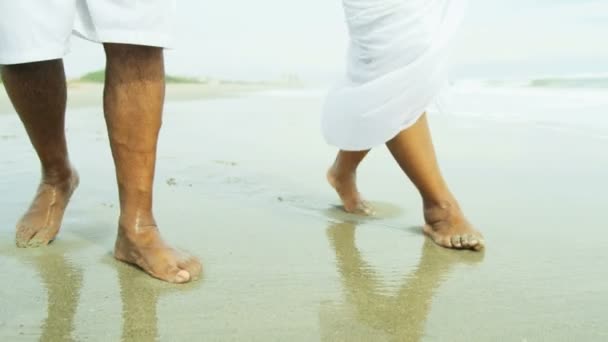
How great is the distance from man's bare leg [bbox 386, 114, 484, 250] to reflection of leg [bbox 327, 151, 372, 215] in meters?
0.39

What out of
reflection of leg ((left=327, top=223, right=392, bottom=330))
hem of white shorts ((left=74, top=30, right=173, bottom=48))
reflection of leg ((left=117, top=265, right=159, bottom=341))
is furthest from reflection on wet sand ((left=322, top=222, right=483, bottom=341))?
hem of white shorts ((left=74, top=30, right=173, bottom=48))

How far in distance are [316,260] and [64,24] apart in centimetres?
90

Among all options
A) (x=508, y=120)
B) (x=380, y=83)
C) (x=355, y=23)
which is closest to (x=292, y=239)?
(x=380, y=83)

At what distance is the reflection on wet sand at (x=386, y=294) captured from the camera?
4.62 feet

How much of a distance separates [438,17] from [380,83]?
276mm

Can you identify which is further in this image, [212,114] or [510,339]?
[212,114]

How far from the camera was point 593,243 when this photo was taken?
2098 millimetres

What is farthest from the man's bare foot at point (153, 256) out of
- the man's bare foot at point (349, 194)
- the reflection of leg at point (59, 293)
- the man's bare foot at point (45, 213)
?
the man's bare foot at point (349, 194)

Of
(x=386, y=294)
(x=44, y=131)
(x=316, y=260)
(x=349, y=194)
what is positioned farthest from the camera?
(x=349, y=194)

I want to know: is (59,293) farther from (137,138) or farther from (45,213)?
(45,213)

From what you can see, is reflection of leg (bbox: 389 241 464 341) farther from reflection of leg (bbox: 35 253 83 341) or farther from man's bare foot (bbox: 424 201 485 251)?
reflection of leg (bbox: 35 253 83 341)

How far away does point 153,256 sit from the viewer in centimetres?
181

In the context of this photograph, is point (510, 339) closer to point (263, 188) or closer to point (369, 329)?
point (369, 329)

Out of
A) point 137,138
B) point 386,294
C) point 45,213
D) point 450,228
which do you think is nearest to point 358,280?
point 386,294
